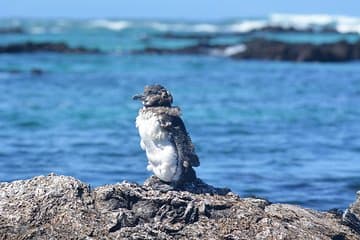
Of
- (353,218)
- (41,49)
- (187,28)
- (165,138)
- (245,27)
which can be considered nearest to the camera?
(165,138)

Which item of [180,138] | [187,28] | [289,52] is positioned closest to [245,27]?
[187,28]

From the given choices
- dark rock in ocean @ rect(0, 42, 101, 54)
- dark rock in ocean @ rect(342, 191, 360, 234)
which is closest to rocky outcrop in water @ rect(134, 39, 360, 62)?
dark rock in ocean @ rect(0, 42, 101, 54)

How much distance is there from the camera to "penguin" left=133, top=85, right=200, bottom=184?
695 centimetres

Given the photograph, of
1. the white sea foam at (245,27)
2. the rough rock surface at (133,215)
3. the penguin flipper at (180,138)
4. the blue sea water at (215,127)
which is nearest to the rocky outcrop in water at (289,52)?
the blue sea water at (215,127)

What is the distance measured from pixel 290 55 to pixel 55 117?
2561cm

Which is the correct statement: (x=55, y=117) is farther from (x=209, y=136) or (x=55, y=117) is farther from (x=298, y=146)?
(x=298, y=146)

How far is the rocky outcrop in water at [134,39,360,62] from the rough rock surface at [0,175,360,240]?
37.8 m

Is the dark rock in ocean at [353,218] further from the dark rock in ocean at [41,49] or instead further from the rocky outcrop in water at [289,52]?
the dark rock in ocean at [41,49]

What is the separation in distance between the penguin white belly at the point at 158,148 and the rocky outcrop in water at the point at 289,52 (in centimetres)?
3752

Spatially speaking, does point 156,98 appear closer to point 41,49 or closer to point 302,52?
point 302,52

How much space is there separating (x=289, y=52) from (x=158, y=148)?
3938 cm

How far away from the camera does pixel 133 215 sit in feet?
21.3

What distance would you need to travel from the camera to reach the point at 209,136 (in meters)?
18.3

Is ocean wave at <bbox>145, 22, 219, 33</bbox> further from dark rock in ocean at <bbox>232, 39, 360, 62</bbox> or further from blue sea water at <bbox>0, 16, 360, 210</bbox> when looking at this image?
blue sea water at <bbox>0, 16, 360, 210</bbox>
